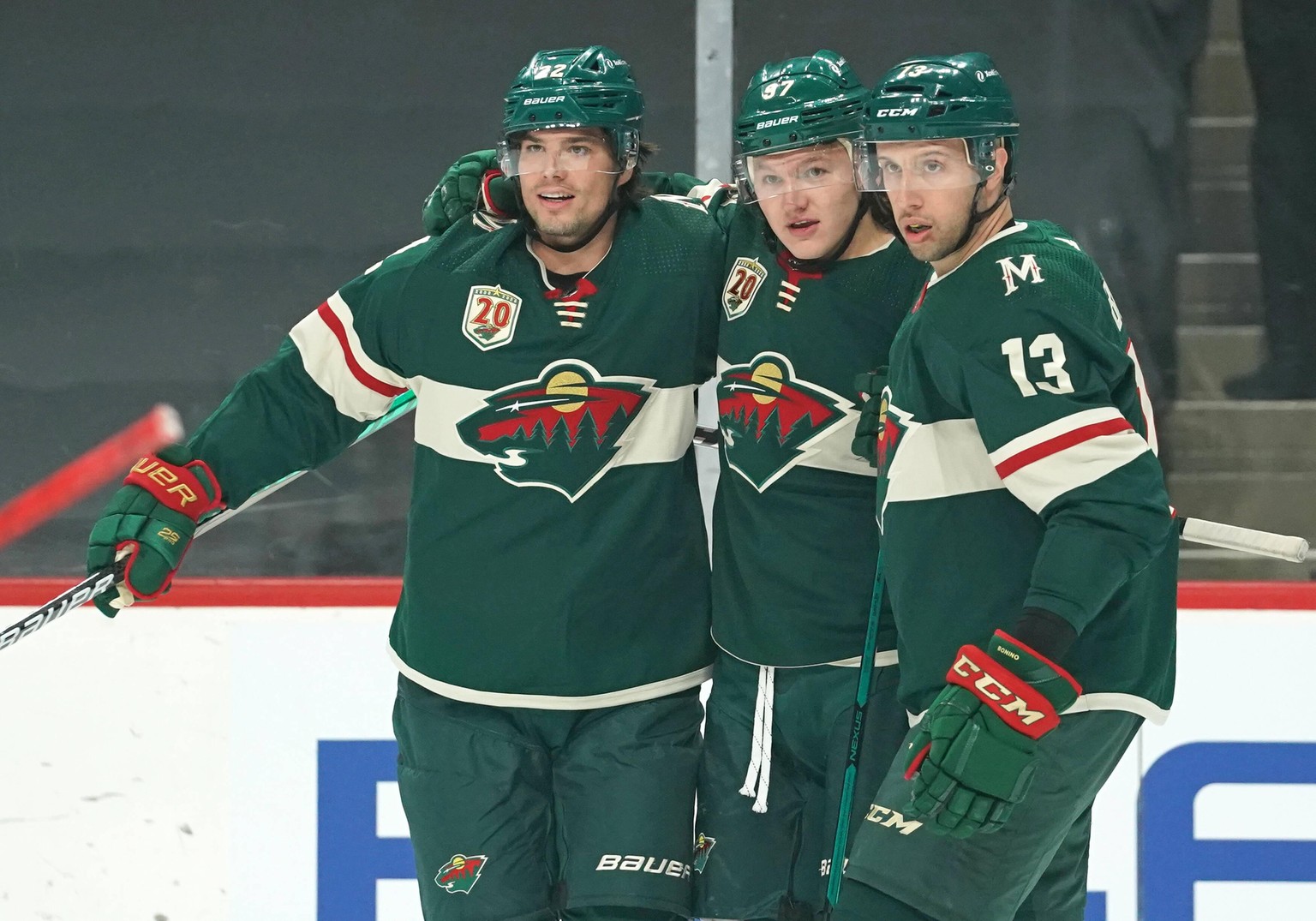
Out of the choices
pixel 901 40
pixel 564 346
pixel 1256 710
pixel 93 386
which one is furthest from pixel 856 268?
pixel 93 386

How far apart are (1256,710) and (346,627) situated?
154 cm

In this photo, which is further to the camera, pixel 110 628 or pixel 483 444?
pixel 110 628

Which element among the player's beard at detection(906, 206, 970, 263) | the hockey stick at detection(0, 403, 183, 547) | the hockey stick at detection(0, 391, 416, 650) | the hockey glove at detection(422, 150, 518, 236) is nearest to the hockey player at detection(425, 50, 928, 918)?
the player's beard at detection(906, 206, 970, 263)

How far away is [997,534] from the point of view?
1.97 metres

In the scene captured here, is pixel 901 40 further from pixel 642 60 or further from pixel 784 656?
pixel 784 656

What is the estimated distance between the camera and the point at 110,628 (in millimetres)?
3006

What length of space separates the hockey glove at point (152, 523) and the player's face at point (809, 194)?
2.85 feet

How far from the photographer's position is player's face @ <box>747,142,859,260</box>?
2.23 metres

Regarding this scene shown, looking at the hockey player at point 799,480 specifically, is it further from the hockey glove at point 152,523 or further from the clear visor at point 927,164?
the hockey glove at point 152,523

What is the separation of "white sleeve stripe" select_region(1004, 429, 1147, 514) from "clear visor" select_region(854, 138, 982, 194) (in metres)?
0.35

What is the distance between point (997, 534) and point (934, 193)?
394mm

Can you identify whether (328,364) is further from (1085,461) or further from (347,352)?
(1085,461)

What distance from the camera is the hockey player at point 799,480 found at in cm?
224

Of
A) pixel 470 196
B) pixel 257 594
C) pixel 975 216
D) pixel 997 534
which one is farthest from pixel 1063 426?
pixel 257 594
